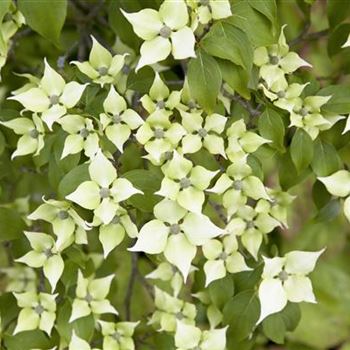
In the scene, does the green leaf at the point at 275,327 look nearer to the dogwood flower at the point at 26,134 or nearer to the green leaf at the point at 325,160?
the green leaf at the point at 325,160

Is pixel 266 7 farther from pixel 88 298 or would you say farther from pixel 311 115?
pixel 88 298

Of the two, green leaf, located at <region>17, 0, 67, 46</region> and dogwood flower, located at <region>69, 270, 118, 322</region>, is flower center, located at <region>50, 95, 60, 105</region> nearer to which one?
green leaf, located at <region>17, 0, 67, 46</region>

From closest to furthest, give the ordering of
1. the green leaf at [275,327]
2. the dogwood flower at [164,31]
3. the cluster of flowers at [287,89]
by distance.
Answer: the dogwood flower at [164,31]
the cluster of flowers at [287,89]
the green leaf at [275,327]

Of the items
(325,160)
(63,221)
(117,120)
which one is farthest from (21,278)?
(325,160)

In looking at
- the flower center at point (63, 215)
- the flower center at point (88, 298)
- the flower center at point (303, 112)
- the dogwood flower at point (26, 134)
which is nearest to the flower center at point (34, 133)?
the dogwood flower at point (26, 134)

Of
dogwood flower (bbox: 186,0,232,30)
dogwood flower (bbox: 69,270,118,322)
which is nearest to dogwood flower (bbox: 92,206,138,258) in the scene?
dogwood flower (bbox: 69,270,118,322)

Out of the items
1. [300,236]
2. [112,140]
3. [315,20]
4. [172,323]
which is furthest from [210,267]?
[315,20]
